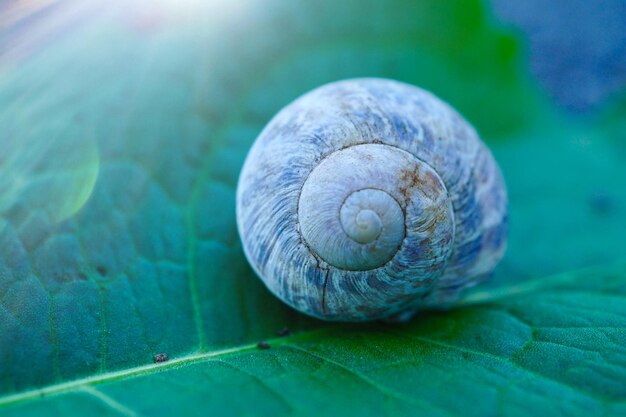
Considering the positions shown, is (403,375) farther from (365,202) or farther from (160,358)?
(160,358)

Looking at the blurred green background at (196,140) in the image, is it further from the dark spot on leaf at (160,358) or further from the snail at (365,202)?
the snail at (365,202)

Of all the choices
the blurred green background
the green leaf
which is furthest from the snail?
the blurred green background

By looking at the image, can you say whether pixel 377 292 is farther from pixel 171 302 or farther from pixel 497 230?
pixel 171 302

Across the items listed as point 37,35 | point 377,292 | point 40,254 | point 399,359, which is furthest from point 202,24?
point 399,359

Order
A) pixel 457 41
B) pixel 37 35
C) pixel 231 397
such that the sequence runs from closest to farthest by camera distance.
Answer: pixel 231 397
pixel 37 35
pixel 457 41

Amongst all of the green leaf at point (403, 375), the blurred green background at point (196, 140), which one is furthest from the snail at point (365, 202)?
the blurred green background at point (196, 140)

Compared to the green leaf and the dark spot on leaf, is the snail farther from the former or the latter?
the dark spot on leaf
